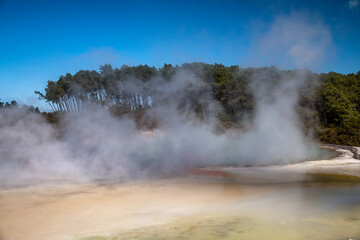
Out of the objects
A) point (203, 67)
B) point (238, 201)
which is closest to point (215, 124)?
point (203, 67)

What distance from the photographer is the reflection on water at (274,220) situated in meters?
3.69

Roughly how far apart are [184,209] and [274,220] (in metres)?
1.53

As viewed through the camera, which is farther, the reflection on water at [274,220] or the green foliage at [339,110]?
the green foliage at [339,110]

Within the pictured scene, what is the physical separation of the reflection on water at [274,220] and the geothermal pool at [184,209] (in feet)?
0.04

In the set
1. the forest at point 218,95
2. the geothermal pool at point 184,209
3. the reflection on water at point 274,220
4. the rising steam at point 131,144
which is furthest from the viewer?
the forest at point 218,95

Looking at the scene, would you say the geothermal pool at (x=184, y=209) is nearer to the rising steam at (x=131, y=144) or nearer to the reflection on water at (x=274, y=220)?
the reflection on water at (x=274, y=220)

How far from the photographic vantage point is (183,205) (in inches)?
198

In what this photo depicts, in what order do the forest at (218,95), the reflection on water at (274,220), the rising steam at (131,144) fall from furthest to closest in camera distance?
the forest at (218,95) < the rising steam at (131,144) < the reflection on water at (274,220)

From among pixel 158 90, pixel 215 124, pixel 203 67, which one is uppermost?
pixel 203 67

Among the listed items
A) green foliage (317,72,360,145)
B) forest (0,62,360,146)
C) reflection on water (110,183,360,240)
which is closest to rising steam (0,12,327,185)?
forest (0,62,360,146)

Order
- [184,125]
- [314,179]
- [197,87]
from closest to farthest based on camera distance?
[314,179] → [184,125] → [197,87]

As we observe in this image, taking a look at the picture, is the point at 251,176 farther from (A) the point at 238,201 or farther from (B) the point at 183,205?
(B) the point at 183,205

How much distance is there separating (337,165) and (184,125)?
794 cm

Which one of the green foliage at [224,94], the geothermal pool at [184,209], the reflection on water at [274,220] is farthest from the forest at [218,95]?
the reflection on water at [274,220]
